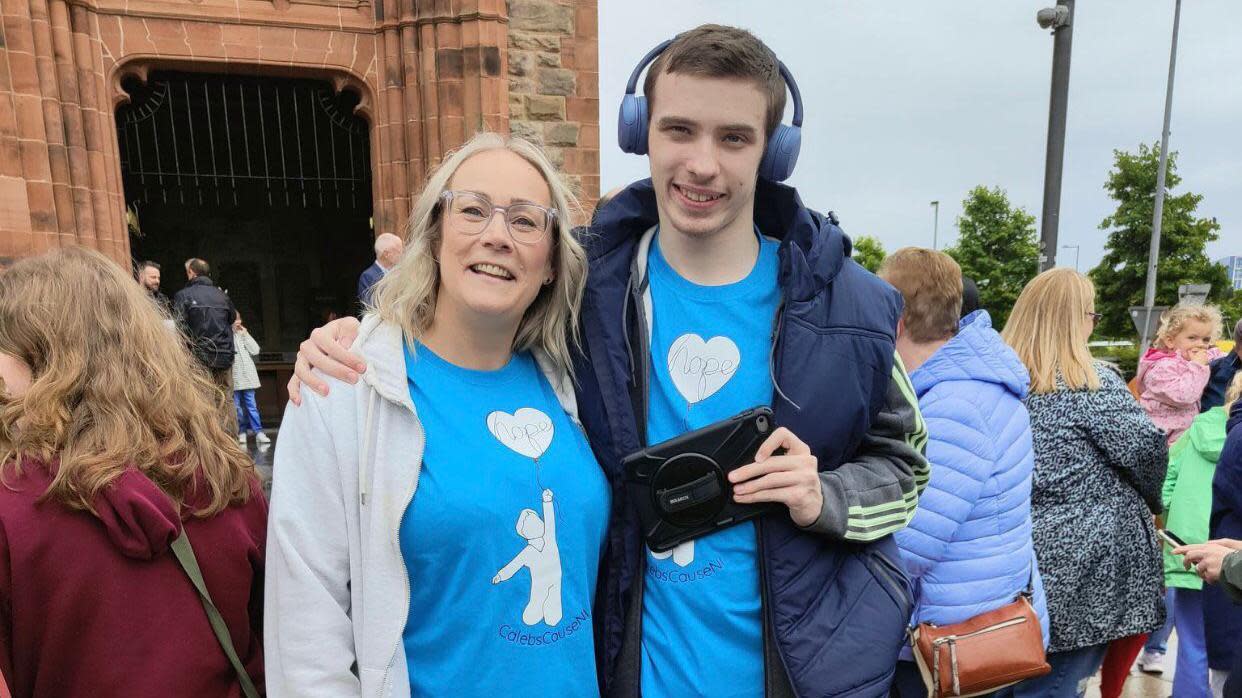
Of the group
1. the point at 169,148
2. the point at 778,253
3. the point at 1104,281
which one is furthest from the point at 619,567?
the point at 1104,281

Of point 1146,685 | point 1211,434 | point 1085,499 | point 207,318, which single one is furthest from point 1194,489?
point 207,318

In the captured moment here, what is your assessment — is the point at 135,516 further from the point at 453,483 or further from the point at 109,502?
the point at 453,483

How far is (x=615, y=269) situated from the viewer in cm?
149

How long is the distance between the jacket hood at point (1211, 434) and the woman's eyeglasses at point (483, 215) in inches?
137

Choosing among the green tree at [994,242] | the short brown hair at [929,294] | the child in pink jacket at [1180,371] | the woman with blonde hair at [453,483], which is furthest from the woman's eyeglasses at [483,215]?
the green tree at [994,242]

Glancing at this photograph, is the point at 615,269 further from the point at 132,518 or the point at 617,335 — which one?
the point at 132,518

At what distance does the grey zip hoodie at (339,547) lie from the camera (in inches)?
47.8

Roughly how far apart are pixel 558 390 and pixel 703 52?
0.75m

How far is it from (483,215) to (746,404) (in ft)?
2.16

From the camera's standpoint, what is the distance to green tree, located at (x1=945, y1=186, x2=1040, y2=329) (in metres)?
28.3

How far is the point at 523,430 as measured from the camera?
139cm

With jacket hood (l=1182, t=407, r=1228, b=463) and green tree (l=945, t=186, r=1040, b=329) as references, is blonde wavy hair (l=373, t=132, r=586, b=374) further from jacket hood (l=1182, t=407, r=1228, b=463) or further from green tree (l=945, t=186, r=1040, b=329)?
green tree (l=945, t=186, r=1040, b=329)

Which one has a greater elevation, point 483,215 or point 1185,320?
point 483,215

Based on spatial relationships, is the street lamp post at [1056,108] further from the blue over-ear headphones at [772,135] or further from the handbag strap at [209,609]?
the handbag strap at [209,609]
